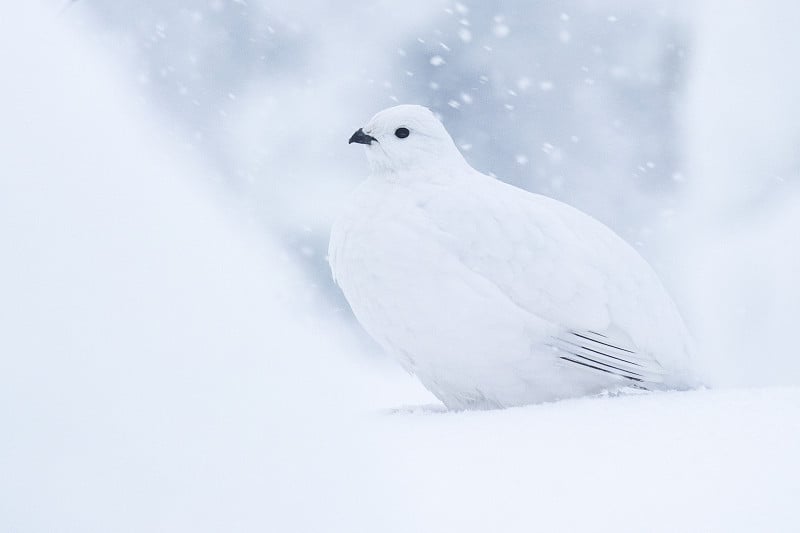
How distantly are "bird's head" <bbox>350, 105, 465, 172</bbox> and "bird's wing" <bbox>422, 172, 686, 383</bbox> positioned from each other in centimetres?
19

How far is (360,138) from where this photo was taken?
5.87 feet

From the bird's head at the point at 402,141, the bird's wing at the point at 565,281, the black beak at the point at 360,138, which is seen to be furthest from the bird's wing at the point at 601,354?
the black beak at the point at 360,138

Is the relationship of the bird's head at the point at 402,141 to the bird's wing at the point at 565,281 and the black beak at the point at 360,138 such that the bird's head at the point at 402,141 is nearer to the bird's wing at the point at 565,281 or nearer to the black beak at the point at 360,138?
the black beak at the point at 360,138

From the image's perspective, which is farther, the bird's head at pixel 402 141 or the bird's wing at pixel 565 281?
the bird's head at pixel 402 141

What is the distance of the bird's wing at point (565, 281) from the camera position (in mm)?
1512

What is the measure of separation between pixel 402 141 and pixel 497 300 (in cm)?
51

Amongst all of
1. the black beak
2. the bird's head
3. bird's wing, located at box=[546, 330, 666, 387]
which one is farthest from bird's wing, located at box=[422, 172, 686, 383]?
the black beak

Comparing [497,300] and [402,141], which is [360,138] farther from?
[497,300]

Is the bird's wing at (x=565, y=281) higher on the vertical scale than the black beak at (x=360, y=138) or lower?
lower

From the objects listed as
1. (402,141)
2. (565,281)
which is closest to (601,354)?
(565,281)

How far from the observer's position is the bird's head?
1768mm

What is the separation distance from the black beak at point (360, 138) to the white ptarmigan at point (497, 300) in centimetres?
19

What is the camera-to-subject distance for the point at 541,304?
4.96 feet

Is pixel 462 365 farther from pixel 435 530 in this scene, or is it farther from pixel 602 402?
pixel 435 530
